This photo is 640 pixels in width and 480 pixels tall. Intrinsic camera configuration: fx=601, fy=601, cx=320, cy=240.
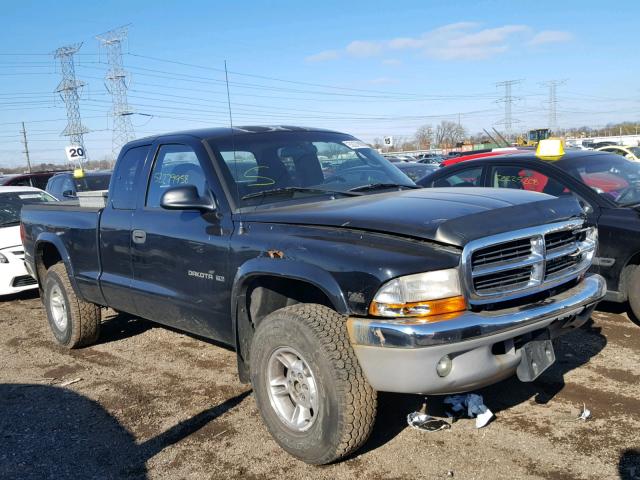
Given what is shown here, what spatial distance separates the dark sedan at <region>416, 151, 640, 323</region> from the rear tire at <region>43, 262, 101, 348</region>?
3.88 meters

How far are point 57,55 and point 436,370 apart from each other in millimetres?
52854

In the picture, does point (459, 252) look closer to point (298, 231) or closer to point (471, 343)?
point (471, 343)

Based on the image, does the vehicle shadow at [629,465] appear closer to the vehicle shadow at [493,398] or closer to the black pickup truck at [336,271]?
the black pickup truck at [336,271]

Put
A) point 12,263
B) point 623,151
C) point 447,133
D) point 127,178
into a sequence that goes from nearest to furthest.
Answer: point 127,178, point 12,263, point 623,151, point 447,133

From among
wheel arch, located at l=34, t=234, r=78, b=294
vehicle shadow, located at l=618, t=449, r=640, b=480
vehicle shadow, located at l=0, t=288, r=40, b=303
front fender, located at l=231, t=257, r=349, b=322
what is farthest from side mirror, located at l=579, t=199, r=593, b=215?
vehicle shadow, located at l=0, t=288, r=40, b=303

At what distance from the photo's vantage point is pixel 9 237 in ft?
27.4

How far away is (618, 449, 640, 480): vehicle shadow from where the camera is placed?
120 inches

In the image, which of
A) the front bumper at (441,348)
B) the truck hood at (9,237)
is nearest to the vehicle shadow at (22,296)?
the truck hood at (9,237)

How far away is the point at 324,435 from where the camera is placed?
10.5ft

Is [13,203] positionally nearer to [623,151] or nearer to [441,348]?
[441,348]

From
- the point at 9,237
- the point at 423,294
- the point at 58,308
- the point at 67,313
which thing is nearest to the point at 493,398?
the point at 423,294

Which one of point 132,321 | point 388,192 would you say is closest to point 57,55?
point 132,321

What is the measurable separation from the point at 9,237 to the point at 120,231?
14.2ft

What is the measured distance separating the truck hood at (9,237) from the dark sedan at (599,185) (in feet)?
18.5
